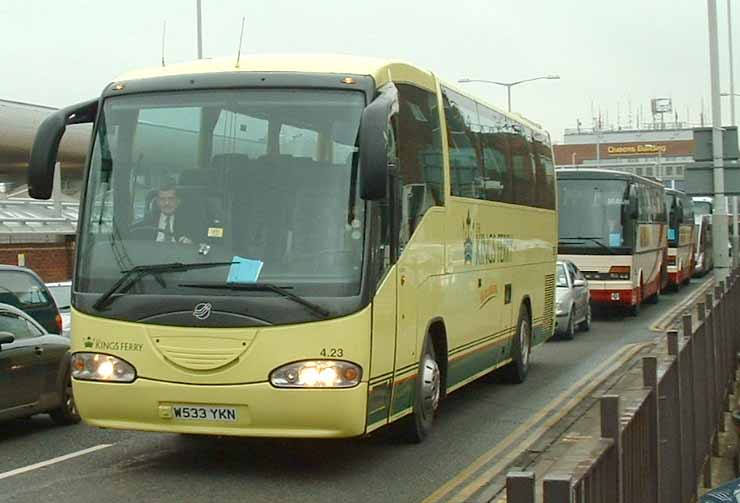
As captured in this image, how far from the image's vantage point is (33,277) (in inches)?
640

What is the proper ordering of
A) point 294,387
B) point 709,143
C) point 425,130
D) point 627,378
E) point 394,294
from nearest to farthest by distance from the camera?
point 294,387
point 394,294
point 425,130
point 627,378
point 709,143

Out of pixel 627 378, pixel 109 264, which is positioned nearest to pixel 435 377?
pixel 109 264

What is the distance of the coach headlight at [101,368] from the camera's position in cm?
917

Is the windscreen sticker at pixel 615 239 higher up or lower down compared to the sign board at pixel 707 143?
lower down

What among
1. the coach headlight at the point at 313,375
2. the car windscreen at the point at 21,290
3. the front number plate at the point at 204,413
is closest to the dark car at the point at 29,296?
the car windscreen at the point at 21,290

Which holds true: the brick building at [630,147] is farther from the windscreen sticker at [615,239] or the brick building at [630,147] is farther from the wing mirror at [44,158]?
the wing mirror at [44,158]

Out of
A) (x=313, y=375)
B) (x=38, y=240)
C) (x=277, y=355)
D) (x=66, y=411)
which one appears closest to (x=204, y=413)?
(x=277, y=355)

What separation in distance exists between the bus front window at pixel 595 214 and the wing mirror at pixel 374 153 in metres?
20.3

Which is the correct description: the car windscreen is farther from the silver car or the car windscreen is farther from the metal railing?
the silver car

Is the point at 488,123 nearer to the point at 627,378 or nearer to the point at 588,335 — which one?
the point at 627,378

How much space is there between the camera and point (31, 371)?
12.0m

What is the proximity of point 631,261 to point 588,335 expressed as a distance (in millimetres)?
4376

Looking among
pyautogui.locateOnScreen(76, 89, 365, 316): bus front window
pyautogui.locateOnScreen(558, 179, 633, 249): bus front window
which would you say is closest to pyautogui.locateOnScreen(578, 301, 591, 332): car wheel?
pyautogui.locateOnScreen(558, 179, 633, 249): bus front window

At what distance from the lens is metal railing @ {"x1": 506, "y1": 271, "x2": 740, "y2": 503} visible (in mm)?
3824
